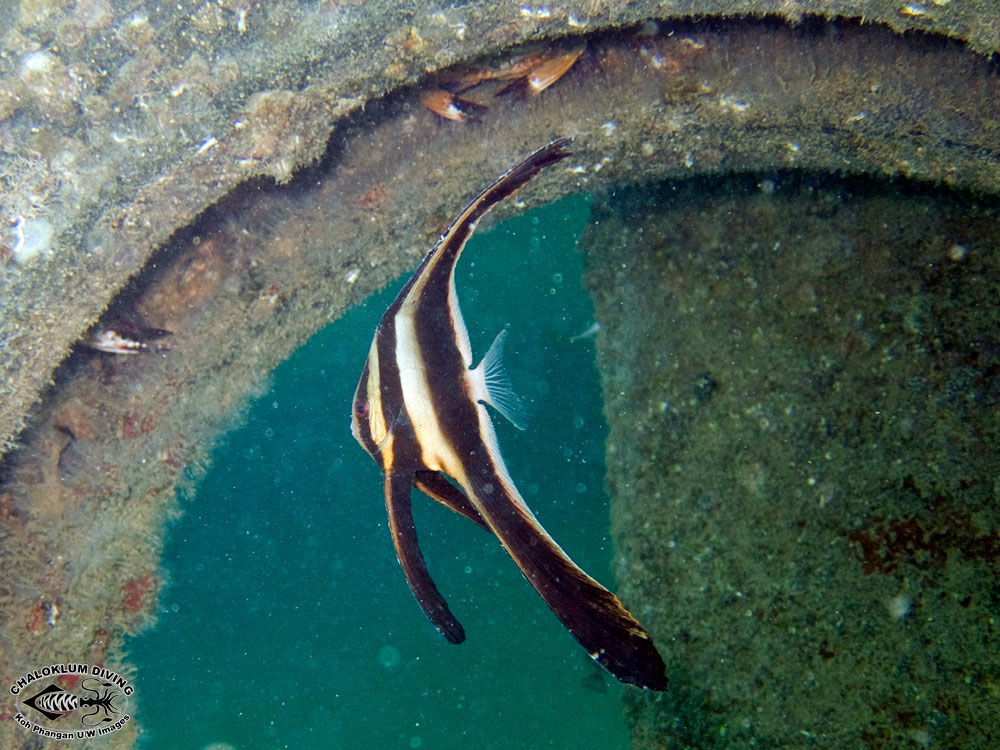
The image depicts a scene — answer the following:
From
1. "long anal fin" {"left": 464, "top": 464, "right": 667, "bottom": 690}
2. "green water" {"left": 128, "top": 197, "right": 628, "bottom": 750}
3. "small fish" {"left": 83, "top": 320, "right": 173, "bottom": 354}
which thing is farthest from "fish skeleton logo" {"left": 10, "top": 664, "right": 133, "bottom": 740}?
"green water" {"left": 128, "top": 197, "right": 628, "bottom": 750}

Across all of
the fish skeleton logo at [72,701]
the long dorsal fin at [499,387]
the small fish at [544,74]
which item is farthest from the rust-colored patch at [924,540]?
the fish skeleton logo at [72,701]

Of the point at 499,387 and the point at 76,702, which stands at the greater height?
the point at 499,387

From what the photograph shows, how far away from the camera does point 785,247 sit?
2.63 metres

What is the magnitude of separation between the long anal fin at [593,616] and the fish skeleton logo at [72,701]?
10.2 ft

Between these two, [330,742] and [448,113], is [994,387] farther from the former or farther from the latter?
[330,742]

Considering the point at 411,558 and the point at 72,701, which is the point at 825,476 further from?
the point at 72,701

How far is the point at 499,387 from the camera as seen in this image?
5.93 feet

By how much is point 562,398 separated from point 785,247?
25.5ft

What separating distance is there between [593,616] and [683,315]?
2.26 m

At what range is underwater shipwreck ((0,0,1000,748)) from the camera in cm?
210

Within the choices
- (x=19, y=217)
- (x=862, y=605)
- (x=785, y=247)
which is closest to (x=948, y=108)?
(x=785, y=247)

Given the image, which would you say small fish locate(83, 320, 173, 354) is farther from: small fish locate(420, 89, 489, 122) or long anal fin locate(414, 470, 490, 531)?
long anal fin locate(414, 470, 490, 531)

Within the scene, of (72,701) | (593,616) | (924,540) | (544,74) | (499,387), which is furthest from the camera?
(72,701)

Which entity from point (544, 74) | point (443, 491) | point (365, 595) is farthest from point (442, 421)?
point (365, 595)
